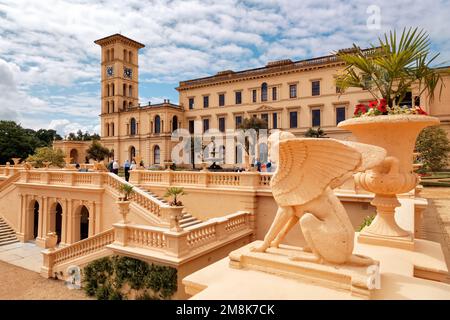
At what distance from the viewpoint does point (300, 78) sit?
124 ft

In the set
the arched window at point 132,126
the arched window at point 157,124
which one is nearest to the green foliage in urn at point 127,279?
the arched window at point 157,124

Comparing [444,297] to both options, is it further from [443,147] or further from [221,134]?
[221,134]

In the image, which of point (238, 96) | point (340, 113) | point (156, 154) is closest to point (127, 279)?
point (340, 113)

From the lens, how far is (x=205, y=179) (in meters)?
12.3

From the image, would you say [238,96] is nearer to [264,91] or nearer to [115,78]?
[264,91]

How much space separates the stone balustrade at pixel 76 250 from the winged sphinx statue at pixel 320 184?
8889 millimetres

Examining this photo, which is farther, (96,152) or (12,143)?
(12,143)

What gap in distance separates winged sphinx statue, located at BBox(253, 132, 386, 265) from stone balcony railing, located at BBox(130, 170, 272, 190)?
7443mm

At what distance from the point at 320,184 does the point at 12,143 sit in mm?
60612

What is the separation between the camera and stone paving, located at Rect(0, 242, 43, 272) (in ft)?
44.2

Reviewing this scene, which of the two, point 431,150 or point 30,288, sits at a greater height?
point 431,150

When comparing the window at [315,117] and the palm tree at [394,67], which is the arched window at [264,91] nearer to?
the window at [315,117]

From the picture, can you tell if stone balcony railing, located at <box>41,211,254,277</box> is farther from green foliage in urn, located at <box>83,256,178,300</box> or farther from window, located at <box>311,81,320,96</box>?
window, located at <box>311,81,320,96</box>

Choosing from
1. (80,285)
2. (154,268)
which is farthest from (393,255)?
(80,285)
